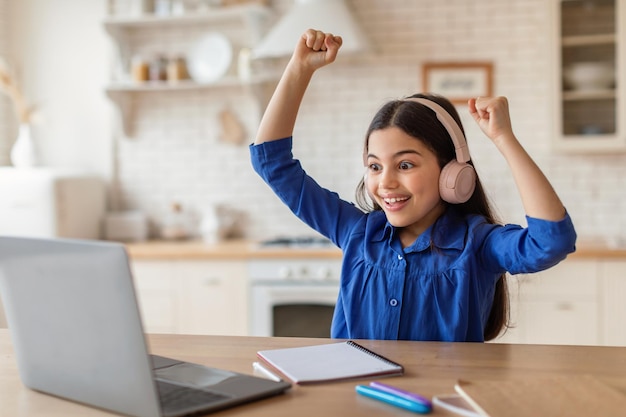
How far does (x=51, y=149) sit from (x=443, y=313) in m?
3.61

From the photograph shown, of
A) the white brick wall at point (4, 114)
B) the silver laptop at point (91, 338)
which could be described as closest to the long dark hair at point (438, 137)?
the silver laptop at point (91, 338)

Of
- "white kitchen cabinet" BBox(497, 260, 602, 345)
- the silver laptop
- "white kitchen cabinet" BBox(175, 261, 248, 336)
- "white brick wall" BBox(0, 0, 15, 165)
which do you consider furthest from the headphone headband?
"white brick wall" BBox(0, 0, 15, 165)

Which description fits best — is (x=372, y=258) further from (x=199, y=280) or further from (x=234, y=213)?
(x=234, y=213)

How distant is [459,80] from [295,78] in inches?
102

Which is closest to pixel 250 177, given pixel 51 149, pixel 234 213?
pixel 234 213

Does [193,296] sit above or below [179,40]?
below

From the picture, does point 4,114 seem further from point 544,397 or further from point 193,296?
point 544,397

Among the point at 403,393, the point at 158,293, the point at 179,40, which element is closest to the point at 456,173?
the point at 403,393

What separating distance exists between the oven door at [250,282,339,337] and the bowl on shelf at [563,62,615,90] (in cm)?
161

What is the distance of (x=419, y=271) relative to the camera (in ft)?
5.46

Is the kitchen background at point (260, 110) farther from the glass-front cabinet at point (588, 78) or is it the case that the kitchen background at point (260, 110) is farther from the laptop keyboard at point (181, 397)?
the laptop keyboard at point (181, 397)

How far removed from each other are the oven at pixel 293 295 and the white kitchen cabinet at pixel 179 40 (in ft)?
3.50

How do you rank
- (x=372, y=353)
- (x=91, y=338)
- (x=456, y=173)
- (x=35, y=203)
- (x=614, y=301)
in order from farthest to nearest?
(x=35, y=203), (x=614, y=301), (x=456, y=173), (x=372, y=353), (x=91, y=338)

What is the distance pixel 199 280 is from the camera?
387 centimetres
